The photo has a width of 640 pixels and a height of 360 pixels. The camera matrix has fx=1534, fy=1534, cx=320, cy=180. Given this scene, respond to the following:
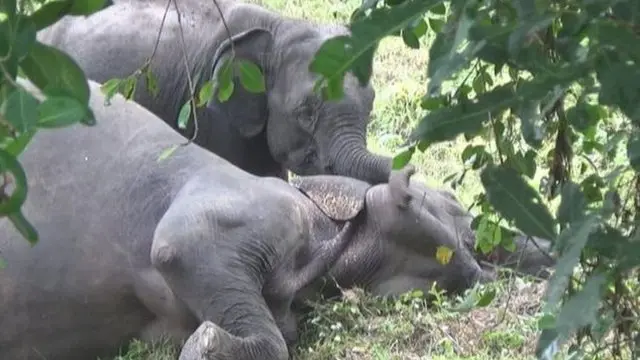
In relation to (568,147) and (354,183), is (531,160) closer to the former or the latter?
(568,147)

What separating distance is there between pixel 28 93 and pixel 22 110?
0.01 m

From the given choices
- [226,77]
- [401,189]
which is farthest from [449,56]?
[401,189]

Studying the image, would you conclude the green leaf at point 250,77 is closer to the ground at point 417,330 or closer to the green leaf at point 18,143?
the green leaf at point 18,143

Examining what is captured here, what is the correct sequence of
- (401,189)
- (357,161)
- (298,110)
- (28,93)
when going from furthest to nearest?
(298,110) < (357,161) < (401,189) < (28,93)

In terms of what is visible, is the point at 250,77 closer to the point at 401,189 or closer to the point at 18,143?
the point at 18,143

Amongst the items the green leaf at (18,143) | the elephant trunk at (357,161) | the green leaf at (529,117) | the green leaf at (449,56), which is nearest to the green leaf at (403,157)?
the green leaf at (529,117)

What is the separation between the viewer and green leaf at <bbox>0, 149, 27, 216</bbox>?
42.3 inches

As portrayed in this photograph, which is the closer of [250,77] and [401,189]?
[250,77]

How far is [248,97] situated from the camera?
5.13 metres

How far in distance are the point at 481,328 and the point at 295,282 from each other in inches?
19.8

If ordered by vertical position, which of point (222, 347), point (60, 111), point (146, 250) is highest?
point (60, 111)

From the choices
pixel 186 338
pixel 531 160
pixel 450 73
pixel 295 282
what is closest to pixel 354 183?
pixel 295 282

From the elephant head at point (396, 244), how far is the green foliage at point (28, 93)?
3.07 meters

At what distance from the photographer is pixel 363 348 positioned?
395cm
